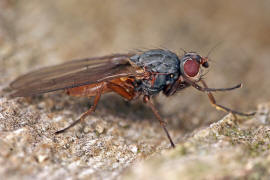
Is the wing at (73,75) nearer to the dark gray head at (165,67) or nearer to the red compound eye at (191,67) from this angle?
the dark gray head at (165,67)

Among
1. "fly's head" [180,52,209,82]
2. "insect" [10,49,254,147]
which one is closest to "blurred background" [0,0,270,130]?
"insect" [10,49,254,147]

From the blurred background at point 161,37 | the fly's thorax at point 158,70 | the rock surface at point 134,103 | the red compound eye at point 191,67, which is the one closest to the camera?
the rock surface at point 134,103

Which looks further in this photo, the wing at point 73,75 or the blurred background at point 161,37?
the blurred background at point 161,37

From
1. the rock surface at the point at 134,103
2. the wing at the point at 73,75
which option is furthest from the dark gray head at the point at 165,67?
the rock surface at the point at 134,103

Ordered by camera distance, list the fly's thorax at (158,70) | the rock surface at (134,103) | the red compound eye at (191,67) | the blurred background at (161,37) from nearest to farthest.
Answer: the rock surface at (134,103), the red compound eye at (191,67), the fly's thorax at (158,70), the blurred background at (161,37)

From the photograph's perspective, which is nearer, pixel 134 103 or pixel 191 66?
pixel 191 66

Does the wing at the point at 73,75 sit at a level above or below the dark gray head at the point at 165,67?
above

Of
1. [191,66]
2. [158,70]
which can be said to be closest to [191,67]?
[191,66]

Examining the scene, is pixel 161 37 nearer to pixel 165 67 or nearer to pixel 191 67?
pixel 165 67
